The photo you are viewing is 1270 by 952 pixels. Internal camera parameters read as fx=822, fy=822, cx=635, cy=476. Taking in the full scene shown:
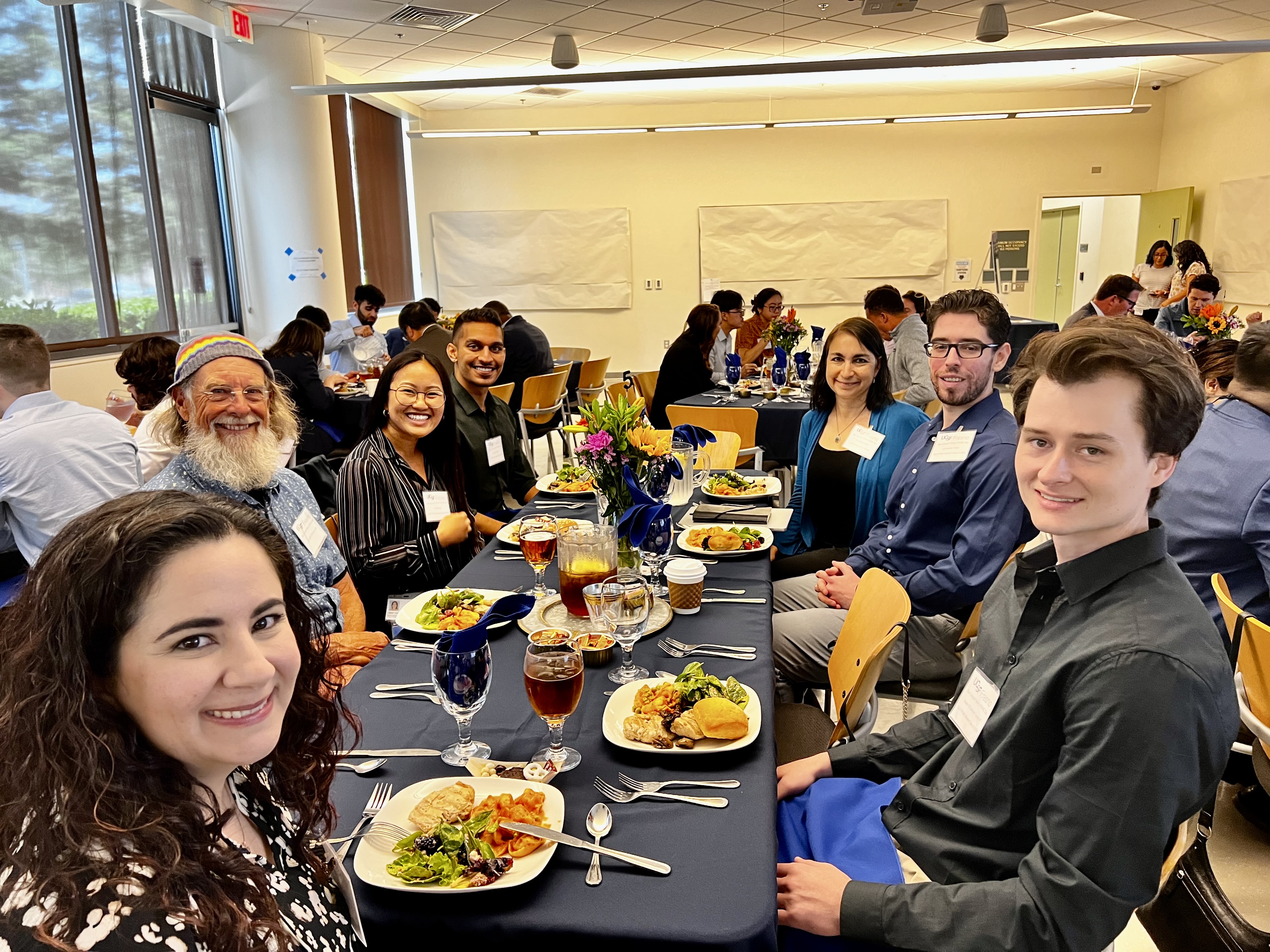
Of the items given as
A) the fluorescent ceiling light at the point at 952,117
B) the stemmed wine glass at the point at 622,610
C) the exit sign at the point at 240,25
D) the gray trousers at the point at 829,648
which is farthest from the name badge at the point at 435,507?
the fluorescent ceiling light at the point at 952,117

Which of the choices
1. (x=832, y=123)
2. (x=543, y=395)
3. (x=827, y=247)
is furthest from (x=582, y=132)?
(x=543, y=395)

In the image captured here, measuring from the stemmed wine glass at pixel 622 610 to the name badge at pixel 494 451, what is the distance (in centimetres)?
211

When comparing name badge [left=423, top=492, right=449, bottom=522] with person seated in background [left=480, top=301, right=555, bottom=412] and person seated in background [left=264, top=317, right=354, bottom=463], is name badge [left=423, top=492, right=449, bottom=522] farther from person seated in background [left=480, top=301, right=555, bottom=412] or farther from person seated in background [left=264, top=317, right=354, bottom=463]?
person seated in background [left=480, top=301, right=555, bottom=412]

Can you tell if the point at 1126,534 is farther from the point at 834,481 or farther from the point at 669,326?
the point at 669,326

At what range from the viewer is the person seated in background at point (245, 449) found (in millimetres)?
Result: 2328

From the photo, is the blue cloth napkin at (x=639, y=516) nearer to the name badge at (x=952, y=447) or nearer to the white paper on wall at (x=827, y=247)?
the name badge at (x=952, y=447)

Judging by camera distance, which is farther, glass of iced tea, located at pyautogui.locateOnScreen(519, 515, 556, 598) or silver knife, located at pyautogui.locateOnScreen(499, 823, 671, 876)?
glass of iced tea, located at pyautogui.locateOnScreen(519, 515, 556, 598)

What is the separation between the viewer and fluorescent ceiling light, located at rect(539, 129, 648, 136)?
9.42 m

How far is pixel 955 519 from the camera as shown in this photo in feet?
9.05

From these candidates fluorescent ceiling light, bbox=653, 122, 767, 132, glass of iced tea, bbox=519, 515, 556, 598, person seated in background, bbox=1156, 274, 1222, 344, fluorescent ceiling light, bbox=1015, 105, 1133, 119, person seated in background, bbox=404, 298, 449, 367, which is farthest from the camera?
fluorescent ceiling light, bbox=653, 122, 767, 132

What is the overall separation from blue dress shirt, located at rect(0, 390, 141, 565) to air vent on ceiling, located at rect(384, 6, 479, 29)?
491cm

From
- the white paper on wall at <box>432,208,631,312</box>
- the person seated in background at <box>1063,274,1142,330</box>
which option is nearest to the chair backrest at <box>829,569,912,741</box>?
the person seated in background at <box>1063,274,1142,330</box>

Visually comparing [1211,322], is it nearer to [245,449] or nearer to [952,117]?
[952,117]

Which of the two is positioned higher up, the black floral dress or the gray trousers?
the black floral dress
